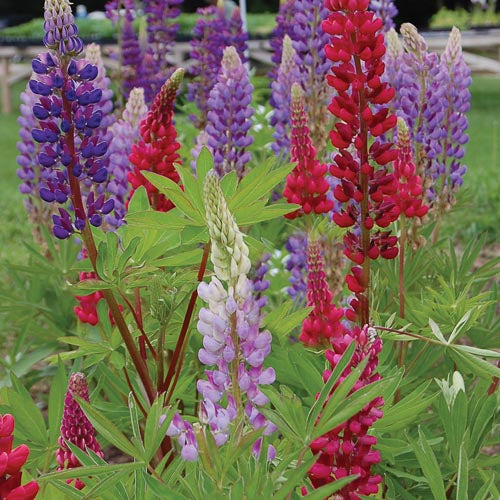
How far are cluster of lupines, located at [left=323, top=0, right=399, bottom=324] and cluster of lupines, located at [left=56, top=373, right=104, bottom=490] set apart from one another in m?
0.56

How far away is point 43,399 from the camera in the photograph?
3.12m

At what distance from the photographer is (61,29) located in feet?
5.16

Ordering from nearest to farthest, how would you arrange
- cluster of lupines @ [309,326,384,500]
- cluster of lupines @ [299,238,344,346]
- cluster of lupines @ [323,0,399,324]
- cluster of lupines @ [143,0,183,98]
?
cluster of lupines @ [309,326,384,500] < cluster of lupines @ [323,0,399,324] < cluster of lupines @ [299,238,344,346] < cluster of lupines @ [143,0,183,98]

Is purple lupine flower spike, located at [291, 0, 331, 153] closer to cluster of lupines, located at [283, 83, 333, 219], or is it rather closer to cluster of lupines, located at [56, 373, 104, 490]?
cluster of lupines, located at [283, 83, 333, 219]

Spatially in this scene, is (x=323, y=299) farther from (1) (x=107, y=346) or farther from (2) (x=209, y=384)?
(2) (x=209, y=384)

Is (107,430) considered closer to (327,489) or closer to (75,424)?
(75,424)

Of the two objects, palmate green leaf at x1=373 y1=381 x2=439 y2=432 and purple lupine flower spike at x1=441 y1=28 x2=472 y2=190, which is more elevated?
purple lupine flower spike at x1=441 y1=28 x2=472 y2=190

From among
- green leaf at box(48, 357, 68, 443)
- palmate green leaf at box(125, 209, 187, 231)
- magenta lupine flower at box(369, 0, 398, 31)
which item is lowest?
green leaf at box(48, 357, 68, 443)

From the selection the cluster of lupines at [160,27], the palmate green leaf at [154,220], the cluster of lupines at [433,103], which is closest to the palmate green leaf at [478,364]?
the palmate green leaf at [154,220]

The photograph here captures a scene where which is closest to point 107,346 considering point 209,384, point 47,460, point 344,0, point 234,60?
point 47,460

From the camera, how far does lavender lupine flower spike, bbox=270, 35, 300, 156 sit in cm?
306


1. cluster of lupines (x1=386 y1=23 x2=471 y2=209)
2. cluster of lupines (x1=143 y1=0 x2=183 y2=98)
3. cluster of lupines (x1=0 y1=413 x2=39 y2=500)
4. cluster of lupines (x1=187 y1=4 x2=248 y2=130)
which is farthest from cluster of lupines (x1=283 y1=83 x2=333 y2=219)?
cluster of lupines (x1=143 y1=0 x2=183 y2=98)

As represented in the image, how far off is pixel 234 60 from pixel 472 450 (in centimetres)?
144

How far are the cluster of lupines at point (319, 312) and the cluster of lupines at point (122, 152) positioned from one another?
0.74 meters
